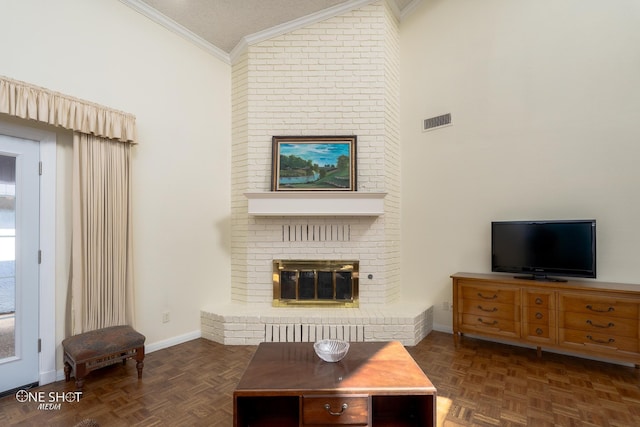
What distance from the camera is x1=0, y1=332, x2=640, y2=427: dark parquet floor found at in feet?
7.24

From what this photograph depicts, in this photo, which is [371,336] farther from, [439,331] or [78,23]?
[78,23]

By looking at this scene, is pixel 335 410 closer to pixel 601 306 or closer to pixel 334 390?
pixel 334 390

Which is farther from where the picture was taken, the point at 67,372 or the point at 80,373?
the point at 67,372

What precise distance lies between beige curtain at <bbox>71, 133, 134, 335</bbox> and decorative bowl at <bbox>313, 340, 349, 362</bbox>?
2115 mm

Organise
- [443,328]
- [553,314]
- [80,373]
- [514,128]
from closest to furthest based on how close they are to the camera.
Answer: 1. [80,373]
2. [553,314]
3. [514,128]
4. [443,328]

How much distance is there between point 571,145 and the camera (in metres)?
3.33

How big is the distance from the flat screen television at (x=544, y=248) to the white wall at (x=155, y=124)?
10.6 ft

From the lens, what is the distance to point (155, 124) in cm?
354

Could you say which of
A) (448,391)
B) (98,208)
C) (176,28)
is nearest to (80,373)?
(98,208)

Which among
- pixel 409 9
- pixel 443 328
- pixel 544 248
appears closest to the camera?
pixel 544 248

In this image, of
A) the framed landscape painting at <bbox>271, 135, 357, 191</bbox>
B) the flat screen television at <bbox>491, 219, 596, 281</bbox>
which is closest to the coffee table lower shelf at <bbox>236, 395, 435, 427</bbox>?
the flat screen television at <bbox>491, 219, 596, 281</bbox>

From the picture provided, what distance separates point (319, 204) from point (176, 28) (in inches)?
100

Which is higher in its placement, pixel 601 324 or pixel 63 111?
pixel 63 111

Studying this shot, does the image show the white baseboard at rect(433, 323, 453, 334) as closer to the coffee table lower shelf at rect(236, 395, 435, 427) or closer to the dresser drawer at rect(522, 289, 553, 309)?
the dresser drawer at rect(522, 289, 553, 309)
